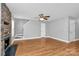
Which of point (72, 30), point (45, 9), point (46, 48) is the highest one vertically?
point (45, 9)

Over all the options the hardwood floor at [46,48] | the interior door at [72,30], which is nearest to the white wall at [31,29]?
the hardwood floor at [46,48]

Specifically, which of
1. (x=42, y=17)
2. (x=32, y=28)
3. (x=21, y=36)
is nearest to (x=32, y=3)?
(x=42, y=17)

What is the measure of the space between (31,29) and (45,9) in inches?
22.0

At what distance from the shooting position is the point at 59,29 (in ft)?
8.52

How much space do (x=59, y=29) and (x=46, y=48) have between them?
535mm

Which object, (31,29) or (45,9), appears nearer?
(45,9)

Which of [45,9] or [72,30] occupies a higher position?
[45,9]

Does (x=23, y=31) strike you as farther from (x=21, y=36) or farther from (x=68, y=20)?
(x=68, y=20)

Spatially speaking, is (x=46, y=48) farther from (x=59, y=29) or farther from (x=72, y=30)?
(x=72, y=30)

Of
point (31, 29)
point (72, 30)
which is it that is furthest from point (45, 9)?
point (72, 30)

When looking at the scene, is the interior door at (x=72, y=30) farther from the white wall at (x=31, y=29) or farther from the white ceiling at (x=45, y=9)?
the white wall at (x=31, y=29)

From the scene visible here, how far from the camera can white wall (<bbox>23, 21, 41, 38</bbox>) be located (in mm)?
2538

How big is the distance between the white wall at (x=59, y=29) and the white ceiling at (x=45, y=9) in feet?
0.38

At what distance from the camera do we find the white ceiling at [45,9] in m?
2.43
